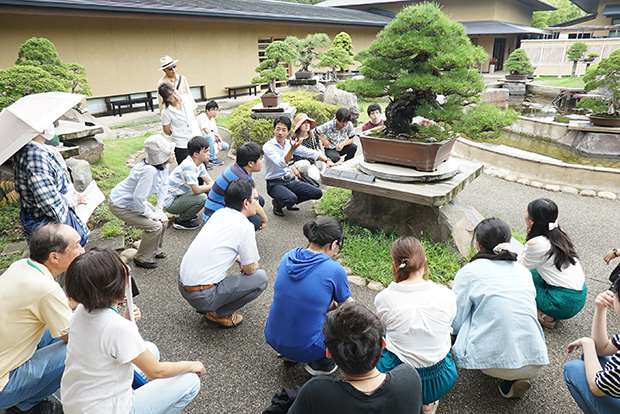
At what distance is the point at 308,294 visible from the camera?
2.29m

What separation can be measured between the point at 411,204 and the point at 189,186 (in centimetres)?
265

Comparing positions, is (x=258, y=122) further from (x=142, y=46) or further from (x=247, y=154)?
(x=142, y=46)

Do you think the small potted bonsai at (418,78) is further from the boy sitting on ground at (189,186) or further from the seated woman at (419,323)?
the seated woman at (419,323)

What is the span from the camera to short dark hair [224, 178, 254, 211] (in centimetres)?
287

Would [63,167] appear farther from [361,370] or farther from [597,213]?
[597,213]

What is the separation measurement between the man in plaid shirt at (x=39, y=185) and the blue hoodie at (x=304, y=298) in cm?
194

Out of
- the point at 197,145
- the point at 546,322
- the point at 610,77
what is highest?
the point at 610,77

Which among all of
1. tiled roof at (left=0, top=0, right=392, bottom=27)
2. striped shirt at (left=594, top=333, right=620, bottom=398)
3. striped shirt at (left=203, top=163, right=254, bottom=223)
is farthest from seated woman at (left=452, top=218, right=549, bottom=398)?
tiled roof at (left=0, top=0, right=392, bottom=27)

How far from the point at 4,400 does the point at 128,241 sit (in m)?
2.60

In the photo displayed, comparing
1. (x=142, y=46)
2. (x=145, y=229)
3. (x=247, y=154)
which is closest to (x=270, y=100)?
(x=247, y=154)

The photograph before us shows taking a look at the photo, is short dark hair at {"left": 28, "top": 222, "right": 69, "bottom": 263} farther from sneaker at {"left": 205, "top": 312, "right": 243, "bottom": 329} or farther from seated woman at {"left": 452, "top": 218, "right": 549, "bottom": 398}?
seated woman at {"left": 452, "top": 218, "right": 549, "bottom": 398}

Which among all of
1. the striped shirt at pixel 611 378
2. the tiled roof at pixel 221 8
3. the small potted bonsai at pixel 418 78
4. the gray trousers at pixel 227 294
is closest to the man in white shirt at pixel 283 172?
the small potted bonsai at pixel 418 78

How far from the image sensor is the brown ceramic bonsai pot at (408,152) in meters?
3.94

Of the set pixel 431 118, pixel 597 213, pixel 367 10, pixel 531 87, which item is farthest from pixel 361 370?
pixel 367 10
